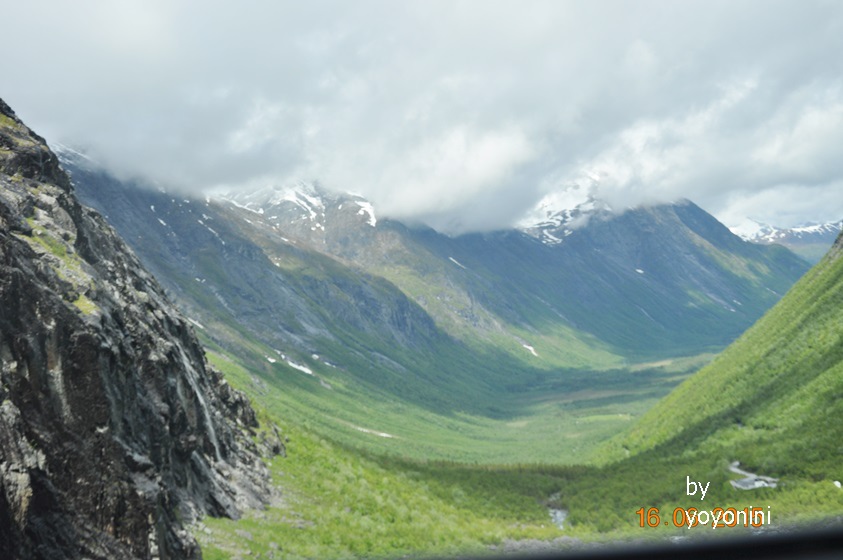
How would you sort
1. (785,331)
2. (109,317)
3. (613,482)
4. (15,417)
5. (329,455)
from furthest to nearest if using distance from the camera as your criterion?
1. (785,331)
2. (613,482)
3. (329,455)
4. (109,317)
5. (15,417)

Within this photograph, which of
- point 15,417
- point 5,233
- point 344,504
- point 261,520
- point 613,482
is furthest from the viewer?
point 613,482

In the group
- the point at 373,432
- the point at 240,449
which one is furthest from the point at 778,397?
the point at 373,432

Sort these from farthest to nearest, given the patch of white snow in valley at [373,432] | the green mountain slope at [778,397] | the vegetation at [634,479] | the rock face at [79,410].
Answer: the patch of white snow in valley at [373,432]
the green mountain slope at [778,397]
the vegetation at [634,479]
the rock face at [79,410]

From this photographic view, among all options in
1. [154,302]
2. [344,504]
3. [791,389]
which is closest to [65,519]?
[154,302]

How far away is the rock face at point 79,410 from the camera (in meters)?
26.5

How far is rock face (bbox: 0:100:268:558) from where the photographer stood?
2652 cm

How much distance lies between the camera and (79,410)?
1199 inches

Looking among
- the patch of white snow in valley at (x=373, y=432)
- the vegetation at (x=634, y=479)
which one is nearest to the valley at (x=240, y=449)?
the vegetation at (x=634, y=479)

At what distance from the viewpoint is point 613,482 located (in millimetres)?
94500

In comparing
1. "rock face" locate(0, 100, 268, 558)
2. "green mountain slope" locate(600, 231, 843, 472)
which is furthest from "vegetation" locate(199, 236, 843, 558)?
"rock face" locate(0, 100, 268, 558)

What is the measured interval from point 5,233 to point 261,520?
27362mm

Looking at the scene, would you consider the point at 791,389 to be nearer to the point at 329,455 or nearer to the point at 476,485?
the point at 476,485

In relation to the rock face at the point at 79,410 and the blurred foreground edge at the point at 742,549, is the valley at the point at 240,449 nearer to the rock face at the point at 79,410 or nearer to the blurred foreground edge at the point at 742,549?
the rock face at the point at 79,410

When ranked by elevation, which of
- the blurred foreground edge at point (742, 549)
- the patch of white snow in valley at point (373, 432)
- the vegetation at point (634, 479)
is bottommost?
the patch of white snow in valley at point (373, 432)
